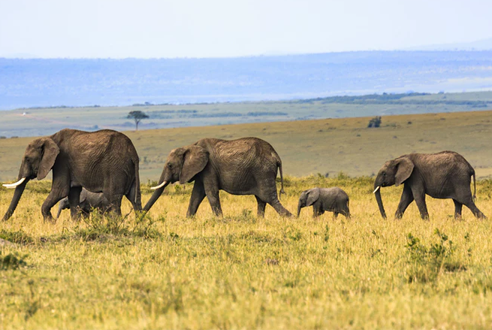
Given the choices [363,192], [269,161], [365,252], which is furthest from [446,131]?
[365,252]

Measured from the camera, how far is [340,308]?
23.7ft

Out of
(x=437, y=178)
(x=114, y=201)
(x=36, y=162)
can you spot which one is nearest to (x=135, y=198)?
(x=114, y=201)

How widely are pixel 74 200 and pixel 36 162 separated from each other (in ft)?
3.54

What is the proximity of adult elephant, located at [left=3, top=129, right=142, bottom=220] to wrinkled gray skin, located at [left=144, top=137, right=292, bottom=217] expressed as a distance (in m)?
1.47

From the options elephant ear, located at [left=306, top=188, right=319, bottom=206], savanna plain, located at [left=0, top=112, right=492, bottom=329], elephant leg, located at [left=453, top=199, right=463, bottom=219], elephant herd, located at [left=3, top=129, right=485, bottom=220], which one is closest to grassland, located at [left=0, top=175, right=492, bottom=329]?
savanna plain, located at [left=0, top=112, right=492, bottom=329]

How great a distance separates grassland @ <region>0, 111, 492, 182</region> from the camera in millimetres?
68912

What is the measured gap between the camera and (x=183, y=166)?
16875 millimetres

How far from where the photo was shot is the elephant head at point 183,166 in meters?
16.7

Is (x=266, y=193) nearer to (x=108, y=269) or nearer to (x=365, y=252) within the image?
(x=365, y=252)

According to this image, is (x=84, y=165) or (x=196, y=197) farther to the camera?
(x=196, y=197)

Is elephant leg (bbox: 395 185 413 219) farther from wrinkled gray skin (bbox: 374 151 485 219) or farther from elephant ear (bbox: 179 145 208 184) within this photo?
elephant ear (bbox: 179 145 208 184)

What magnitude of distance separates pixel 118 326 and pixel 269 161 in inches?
391

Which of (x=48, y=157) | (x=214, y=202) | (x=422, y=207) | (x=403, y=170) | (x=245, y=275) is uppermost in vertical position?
(x=48, y=157)

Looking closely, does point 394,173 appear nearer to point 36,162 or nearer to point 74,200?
point 74,200
